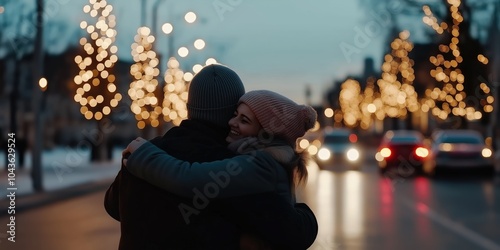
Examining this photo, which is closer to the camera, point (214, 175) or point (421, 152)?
point (214, 175)

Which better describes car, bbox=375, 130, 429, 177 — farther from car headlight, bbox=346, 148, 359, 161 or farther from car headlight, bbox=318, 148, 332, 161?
car headlight, bbox=318, 148, 332, 161

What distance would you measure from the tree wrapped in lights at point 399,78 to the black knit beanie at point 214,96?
49.1m

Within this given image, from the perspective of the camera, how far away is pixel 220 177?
284 cm

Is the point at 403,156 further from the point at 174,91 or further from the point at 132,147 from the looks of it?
the point at 132,147

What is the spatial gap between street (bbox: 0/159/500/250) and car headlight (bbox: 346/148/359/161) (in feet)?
43.6

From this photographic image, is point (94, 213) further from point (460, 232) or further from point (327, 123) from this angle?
point (327, 123)

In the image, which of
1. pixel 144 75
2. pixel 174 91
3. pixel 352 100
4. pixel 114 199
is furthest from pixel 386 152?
pixel 352 100

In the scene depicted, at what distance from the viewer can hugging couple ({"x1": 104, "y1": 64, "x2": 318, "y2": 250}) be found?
2.84 m

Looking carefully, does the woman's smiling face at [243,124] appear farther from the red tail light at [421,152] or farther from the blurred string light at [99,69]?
the red tail light at [421,152]

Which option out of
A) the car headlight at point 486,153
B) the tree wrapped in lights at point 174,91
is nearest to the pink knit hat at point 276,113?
the car headlight at point 486,153

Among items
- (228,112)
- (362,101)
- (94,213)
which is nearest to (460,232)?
(94,213)

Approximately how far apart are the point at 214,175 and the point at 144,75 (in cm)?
3644

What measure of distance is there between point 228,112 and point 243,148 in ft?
0.56

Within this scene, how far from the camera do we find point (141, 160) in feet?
9.52
